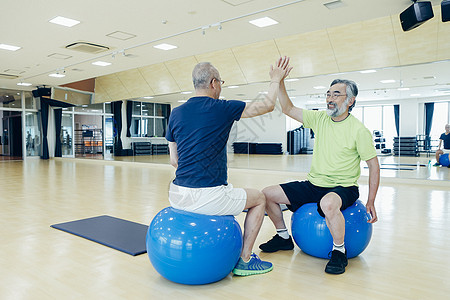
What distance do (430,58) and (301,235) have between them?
519cm

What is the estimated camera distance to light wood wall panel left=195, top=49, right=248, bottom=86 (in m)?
8.34

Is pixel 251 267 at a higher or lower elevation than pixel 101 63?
lower

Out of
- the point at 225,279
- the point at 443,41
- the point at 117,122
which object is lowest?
the point at 225,279

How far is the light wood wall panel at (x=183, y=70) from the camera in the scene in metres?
9.22

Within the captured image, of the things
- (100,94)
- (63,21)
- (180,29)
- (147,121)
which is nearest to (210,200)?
(180,29)

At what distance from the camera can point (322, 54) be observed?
704 centimetres

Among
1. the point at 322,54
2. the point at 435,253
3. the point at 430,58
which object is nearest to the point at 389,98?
the point at 430,58

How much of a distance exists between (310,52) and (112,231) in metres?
5.58

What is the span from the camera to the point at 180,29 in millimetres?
5637

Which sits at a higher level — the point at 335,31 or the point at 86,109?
the point at 335,31

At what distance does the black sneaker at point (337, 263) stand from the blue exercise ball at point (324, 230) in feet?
0.37

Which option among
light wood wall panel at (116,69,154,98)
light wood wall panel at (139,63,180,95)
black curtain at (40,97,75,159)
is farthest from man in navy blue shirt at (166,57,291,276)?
black curtain at (40,97,75,159)

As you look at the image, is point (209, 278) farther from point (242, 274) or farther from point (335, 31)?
point (335, 31)

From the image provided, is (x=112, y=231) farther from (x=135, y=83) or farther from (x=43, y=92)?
(x=43, y=92)
